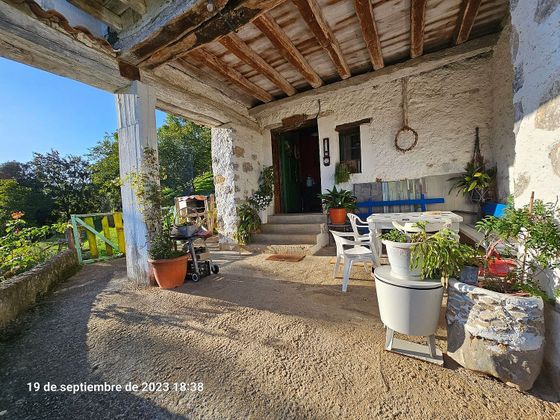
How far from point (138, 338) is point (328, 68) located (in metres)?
4.41

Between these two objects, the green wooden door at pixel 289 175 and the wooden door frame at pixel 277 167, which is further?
the green wooden door at pixel 289 175

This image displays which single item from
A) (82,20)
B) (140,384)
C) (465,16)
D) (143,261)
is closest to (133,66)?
(82,20)

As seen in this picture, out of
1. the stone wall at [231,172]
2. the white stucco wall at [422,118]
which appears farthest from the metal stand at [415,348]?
the stone wall at [231,172]

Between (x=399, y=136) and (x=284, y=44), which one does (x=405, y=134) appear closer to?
(x=399, y=136)

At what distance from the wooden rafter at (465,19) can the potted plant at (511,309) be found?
2625 mm

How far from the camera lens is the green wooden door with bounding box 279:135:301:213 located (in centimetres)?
572

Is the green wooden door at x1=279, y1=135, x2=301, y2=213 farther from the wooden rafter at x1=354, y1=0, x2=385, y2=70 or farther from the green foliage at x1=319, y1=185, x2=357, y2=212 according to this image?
the wooden rafter at x1=354, y1=0, x2=385, y2=70

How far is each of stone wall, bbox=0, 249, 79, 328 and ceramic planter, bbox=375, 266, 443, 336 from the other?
342 centimetres

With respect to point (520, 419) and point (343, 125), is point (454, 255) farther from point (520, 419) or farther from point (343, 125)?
point (343, 125)

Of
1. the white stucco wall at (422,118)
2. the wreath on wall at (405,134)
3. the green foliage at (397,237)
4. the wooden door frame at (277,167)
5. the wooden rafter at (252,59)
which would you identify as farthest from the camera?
the wooden door frame at (277,167)

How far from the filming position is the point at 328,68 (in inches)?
147

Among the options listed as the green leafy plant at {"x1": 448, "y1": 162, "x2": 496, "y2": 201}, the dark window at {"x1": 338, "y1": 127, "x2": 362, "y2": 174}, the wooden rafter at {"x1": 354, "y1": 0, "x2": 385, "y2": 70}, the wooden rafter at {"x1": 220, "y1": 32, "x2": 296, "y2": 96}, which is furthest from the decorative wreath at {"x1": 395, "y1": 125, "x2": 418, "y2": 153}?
the wooden rafter at {"x1": 220, "y1": 32, "x2": 296, "y2": 96}

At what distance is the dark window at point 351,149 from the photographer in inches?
182

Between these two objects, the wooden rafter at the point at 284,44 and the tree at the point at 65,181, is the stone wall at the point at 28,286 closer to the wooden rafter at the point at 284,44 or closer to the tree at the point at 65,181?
the wooden rafter at the point at 284,44
